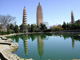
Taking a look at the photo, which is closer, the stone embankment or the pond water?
the stone embankment

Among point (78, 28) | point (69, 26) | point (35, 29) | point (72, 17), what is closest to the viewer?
point (78, 28)

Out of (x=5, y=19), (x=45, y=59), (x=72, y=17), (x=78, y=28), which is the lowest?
(x=45, y=59)

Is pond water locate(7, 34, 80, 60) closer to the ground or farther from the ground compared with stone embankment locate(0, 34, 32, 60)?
closer to the ground

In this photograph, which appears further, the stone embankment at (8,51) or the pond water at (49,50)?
the pond water at (49,50)

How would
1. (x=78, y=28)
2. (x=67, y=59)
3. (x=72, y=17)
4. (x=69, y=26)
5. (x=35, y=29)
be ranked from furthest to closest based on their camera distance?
1. (x=72, y=17)
2. (x=35, y=29)
3. (x=69, y=26)
4. (x=78, y=28)
5. (x=67, y=59)

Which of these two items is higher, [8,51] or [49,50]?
[8,51]

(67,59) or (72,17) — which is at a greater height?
(72,17)

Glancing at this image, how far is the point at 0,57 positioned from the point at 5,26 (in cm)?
3359

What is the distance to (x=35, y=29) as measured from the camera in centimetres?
4531

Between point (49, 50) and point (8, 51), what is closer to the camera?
point (8, 51)

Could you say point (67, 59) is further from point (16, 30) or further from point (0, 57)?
point (16, 30)

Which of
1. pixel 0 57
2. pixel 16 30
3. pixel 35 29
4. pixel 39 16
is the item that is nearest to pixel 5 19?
pixel 16 30

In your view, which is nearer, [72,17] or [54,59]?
[54,59]

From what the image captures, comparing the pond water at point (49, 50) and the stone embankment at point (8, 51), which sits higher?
the stone embankment at point (8, 51)
